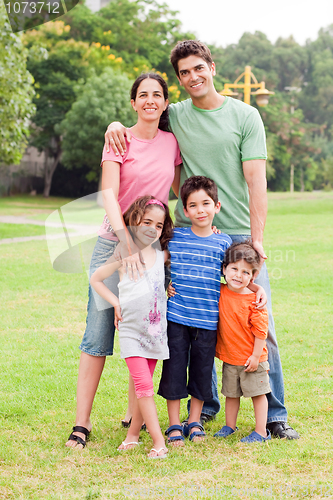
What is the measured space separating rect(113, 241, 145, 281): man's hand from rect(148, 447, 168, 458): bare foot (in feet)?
2.87

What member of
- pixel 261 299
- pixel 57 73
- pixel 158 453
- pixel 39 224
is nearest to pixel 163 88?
pixel 261 299

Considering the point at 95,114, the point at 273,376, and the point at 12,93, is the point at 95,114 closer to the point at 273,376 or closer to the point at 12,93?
the point at 12,93

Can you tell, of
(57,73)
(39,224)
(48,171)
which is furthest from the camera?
(48,171)

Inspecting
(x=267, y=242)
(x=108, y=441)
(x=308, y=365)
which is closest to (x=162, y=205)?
(x=108, y=441)

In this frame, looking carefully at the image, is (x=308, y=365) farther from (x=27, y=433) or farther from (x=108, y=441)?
(x=27, y=433)

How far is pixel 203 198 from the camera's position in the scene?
2.91 metres

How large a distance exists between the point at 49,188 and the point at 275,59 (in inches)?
1731

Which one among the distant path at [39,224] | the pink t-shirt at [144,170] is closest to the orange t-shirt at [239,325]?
the pink t-shirt at [144,170]

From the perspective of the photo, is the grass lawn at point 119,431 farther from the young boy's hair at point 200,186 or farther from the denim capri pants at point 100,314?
the young boy's hair at point 200,186

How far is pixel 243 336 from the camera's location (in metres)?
2.98

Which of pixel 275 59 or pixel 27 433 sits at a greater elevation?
pixel 275 59

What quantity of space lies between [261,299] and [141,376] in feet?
2.50

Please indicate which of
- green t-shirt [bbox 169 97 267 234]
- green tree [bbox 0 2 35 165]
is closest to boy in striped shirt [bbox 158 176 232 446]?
green t-shirt [bbox 169 97 267 234]

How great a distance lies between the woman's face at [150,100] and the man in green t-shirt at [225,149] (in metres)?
0.15
